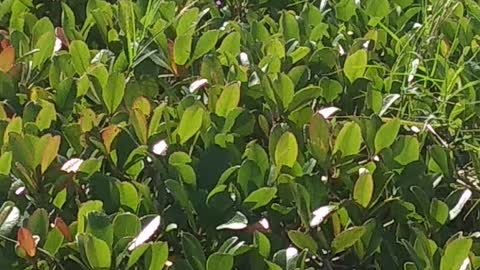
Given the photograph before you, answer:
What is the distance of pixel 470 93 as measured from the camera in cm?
230

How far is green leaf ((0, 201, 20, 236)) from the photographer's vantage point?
1782 millimetres

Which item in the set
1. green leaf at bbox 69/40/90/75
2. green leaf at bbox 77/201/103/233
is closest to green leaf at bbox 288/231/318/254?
green leaf at bbox 77/201/103/233

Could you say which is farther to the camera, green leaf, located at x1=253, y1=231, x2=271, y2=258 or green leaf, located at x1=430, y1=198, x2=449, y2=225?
green leaf, located at x1=430, y1=198, x2=449, y2=225

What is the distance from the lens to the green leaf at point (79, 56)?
7.64 ft

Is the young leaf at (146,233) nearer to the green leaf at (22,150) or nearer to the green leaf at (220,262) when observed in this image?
the green leaf at (220,262)

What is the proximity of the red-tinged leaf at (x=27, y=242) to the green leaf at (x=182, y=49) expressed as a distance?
0.74 metres

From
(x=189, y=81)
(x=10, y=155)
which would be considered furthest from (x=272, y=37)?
(x=10, y=155)

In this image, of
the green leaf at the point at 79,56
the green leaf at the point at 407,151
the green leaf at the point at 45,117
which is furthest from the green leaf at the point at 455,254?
the green leaf at the point at 79,56

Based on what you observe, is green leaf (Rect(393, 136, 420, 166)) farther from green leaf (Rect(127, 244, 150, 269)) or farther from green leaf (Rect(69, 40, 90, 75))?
green leaf (Rect(69, 40, 90, 75))

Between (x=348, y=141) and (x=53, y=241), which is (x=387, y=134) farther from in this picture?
(x=53, y=241)

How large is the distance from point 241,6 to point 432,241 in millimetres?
1206

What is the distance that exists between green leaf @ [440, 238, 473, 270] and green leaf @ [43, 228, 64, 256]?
0.66m

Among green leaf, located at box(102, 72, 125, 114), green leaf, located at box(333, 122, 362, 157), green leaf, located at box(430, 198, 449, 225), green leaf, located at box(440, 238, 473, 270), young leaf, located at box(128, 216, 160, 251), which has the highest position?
green leaf, located at box(102, 72, 125, 114)

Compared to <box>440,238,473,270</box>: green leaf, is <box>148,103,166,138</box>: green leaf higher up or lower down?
higher up
